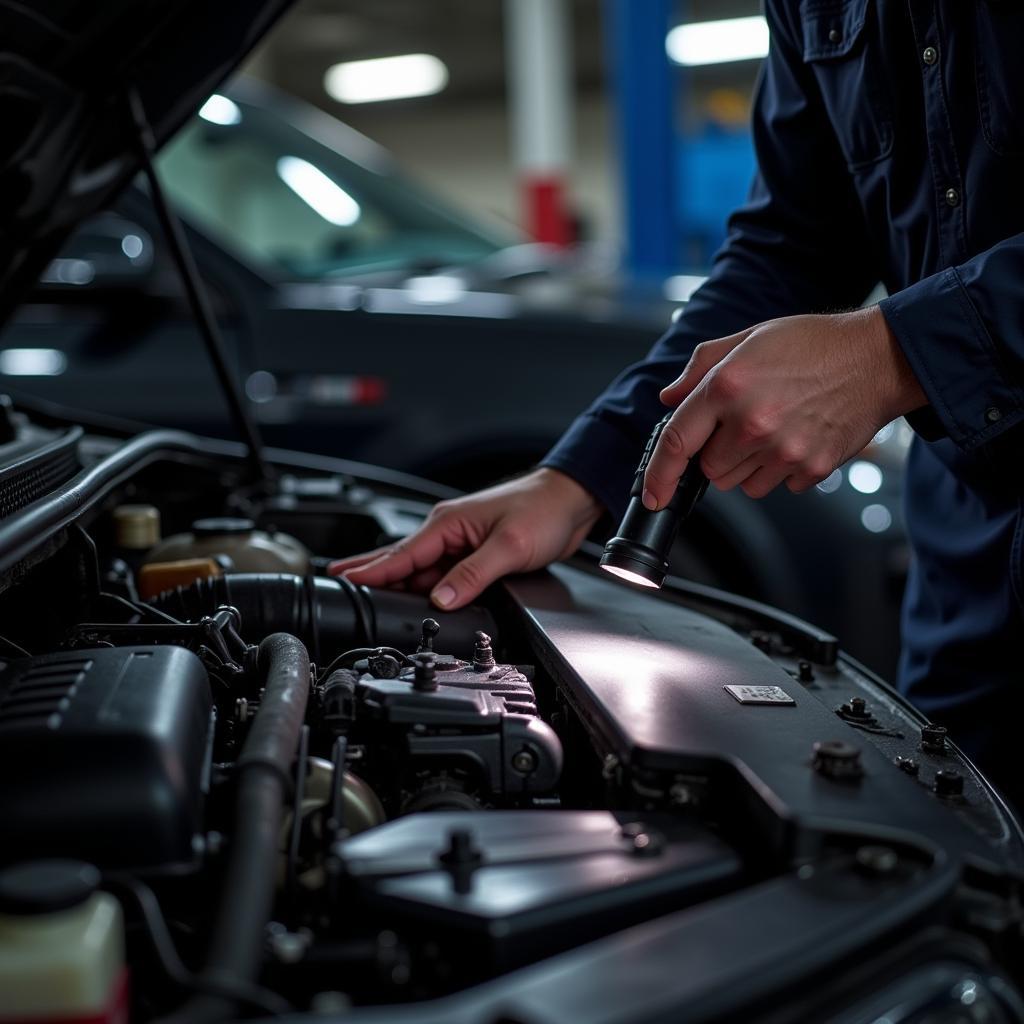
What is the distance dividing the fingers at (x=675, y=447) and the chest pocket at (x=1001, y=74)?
439mm

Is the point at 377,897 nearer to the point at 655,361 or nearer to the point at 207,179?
the point at 655,361

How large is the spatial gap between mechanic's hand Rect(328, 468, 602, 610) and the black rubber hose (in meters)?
0.35

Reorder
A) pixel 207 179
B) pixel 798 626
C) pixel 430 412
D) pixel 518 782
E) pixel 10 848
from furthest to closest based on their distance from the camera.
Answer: pixel 207 179 < pixel 430 412 < pixel 798 626 < pixel 518 782 < pixel 10 848

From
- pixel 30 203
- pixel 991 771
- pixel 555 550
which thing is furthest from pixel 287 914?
pixel 30 203

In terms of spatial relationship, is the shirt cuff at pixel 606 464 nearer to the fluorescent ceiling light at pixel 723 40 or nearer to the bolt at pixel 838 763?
the bolt at pixel 838 763

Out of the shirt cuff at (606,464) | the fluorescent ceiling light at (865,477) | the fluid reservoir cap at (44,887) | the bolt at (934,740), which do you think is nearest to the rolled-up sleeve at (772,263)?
the shirt cuff at (606,464)

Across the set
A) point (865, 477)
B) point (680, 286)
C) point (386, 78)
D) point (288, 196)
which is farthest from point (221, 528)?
point (386, 78)

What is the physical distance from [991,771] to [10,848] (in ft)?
3.29

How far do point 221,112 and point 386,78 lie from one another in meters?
14.3

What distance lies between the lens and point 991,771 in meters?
→ 1.33

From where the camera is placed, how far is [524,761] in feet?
3.13

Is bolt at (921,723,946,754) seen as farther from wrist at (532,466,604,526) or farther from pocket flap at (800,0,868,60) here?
pocket flap at (800,0,868,60)

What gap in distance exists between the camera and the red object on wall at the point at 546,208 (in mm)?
Result: 10453

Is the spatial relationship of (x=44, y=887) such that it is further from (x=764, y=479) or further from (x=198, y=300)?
(x=198, y=300)
